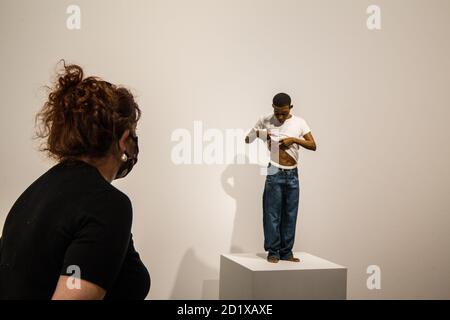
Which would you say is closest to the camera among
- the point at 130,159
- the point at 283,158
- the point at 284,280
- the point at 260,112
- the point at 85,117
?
the point at 85,117

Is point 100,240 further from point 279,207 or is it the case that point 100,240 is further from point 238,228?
point 238,228

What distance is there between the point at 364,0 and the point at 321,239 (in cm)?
171

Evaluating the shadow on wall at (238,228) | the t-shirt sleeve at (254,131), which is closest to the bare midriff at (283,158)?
the t-shirt sleeve at (254,131)

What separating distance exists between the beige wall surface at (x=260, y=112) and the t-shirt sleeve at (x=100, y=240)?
7.00ft

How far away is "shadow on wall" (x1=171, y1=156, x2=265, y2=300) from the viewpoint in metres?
3.31

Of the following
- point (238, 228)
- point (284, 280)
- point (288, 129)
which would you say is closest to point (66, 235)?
point (284, 280)

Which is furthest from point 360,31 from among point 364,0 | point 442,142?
point 442,142

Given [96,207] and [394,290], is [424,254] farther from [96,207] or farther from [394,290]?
[96,207]

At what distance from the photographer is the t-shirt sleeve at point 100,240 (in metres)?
1.03

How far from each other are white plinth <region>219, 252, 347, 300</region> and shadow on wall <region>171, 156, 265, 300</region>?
2.03ft

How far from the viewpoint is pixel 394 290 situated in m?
3.66

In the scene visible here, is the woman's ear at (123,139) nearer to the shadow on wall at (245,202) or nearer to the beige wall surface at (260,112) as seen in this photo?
the beige wall surface at (260,112)

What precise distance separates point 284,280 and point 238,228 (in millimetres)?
950

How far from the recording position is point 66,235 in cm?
108
